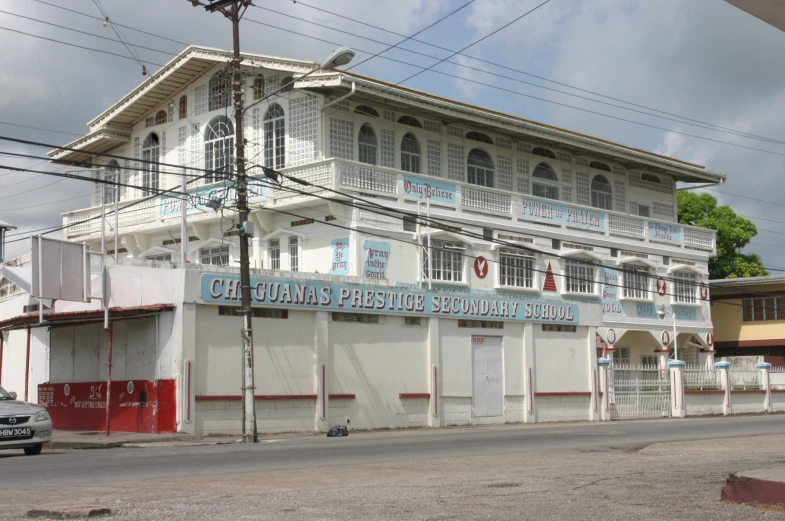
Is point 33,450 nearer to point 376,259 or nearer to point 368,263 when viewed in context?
point 368,263

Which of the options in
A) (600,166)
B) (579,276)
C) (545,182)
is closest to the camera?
(579,276)

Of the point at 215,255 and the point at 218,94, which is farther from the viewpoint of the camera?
the point at 218,94

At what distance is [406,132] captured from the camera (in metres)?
33.4

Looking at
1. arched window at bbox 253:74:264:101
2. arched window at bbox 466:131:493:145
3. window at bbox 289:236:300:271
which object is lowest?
window at bbox 289:236:300:271

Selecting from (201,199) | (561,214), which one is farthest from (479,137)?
(201,199)

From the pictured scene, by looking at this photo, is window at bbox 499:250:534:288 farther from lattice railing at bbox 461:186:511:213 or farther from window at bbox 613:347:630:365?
window at bbox 613:347:630:365

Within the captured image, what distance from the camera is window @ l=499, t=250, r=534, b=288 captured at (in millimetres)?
34750

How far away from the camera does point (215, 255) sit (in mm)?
33438

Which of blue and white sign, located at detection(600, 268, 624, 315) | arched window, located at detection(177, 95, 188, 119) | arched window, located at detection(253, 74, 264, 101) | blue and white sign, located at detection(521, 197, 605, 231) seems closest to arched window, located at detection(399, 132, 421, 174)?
blue and white sign, located at detection(521, 197, 605, 231)

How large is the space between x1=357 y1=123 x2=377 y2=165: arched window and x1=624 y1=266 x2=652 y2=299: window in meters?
13.1

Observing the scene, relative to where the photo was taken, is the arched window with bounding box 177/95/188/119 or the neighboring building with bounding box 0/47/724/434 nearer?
the neighboring building with bounding box 0/47/724/434

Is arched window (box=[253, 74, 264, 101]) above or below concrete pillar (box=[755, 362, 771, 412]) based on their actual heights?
above

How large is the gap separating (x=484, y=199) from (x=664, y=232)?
11450 mm

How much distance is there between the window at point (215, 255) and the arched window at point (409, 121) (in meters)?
7.09
